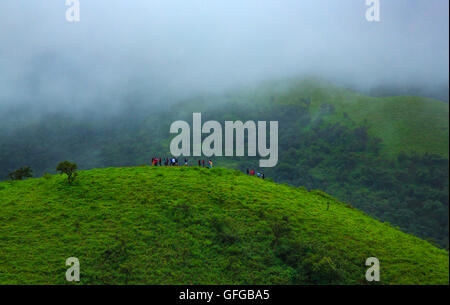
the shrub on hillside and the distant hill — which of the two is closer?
the shrub on hillside

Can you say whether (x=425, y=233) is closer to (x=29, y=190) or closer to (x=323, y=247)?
(x=323, y=247)

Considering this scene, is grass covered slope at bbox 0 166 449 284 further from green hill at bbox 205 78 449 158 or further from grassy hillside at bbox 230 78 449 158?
grassy hillside at bbox 230 78 449 158

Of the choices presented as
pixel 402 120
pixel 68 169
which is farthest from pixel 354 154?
pixel 68 169

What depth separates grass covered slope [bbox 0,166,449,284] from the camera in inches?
1133

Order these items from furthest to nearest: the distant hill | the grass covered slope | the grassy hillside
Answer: the grassy hillside → the distant hill → the grass covered slope

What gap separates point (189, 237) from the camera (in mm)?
32406

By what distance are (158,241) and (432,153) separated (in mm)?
140877

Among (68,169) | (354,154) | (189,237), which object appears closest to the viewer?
(189,237)

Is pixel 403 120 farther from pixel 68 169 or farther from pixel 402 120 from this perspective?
pixel 68 169

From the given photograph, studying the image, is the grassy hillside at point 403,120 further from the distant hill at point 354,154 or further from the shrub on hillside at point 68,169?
the shrub on hillside at point 68,169

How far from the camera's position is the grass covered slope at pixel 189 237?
28.8 metres

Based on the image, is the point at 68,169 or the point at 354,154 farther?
the point at 354,154

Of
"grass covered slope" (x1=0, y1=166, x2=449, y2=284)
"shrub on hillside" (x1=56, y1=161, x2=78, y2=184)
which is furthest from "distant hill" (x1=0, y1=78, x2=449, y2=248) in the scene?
"shrub on hillside" (x1=56, y1=161, x2=78, y2=184)

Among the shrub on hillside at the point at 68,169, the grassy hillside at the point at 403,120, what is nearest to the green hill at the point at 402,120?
the grassy hillside at the point at 403,120
